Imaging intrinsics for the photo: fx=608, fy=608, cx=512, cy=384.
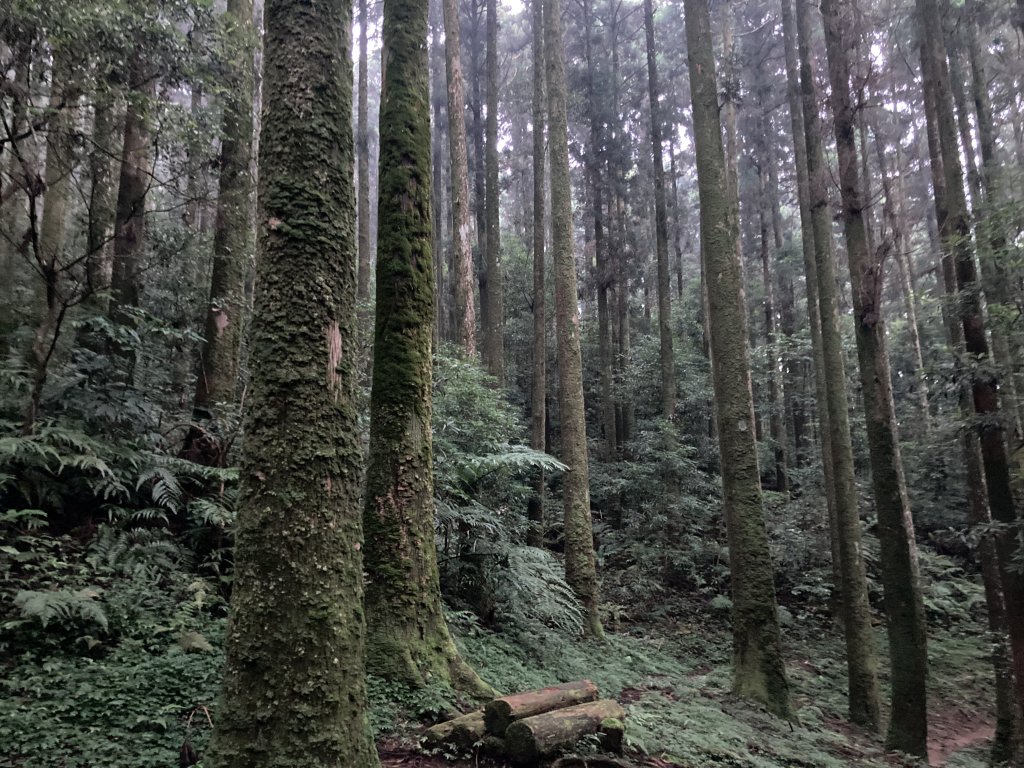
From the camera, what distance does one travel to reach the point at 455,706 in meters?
4.65

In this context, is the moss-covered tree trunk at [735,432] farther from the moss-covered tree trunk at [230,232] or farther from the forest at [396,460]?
the moss-covered tree trunk at [230,232]

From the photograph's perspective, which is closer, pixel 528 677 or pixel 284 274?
pixel 284 274

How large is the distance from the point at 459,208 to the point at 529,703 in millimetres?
12978

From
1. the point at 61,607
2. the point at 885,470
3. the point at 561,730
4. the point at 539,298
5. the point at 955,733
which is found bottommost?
the point at 955,733

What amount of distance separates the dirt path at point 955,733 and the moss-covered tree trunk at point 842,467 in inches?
66.3

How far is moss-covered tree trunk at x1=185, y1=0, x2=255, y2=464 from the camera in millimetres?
8352

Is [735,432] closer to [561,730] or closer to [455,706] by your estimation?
[561,730]

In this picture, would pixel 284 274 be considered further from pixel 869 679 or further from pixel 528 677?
pixel 869 679

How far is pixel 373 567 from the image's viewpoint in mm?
4984

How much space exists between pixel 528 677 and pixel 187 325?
24.4 ft

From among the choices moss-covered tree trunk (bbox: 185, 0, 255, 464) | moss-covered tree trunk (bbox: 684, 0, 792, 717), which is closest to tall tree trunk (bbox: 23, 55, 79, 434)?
moss-covered tree trunk (bbox: 185, 0, 255, 464)

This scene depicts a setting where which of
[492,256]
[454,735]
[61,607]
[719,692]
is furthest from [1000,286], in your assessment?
[492,256]

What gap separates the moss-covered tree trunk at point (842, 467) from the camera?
9.66 metres

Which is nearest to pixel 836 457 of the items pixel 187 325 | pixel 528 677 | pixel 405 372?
pixel 528 677
